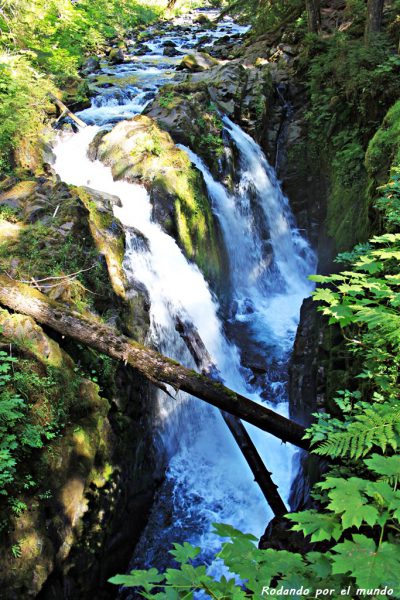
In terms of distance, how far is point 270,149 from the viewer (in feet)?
45.9

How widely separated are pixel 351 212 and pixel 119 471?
25.6ft

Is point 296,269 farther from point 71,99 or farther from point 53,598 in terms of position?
point 53,598

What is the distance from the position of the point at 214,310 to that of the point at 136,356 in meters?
4.83

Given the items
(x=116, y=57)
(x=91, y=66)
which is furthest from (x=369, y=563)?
(x=116, y=57)

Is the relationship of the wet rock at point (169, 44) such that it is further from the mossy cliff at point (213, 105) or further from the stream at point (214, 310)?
the stream at point (214, 310)

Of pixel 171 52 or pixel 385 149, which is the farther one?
pixel 171 52

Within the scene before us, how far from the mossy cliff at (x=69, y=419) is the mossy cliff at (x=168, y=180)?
2755mm

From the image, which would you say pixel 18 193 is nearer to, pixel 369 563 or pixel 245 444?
pixel 245 444

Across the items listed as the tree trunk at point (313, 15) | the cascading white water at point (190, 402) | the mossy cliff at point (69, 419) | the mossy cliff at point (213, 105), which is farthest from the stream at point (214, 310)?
the tree trunk at point (313, 15)

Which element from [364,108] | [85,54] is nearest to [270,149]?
[364,108]

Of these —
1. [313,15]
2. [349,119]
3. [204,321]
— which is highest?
[313,15]

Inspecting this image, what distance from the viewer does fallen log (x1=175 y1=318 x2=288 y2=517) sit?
16.6 ft

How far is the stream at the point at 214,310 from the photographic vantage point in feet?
20.3

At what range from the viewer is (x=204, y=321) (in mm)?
8852
